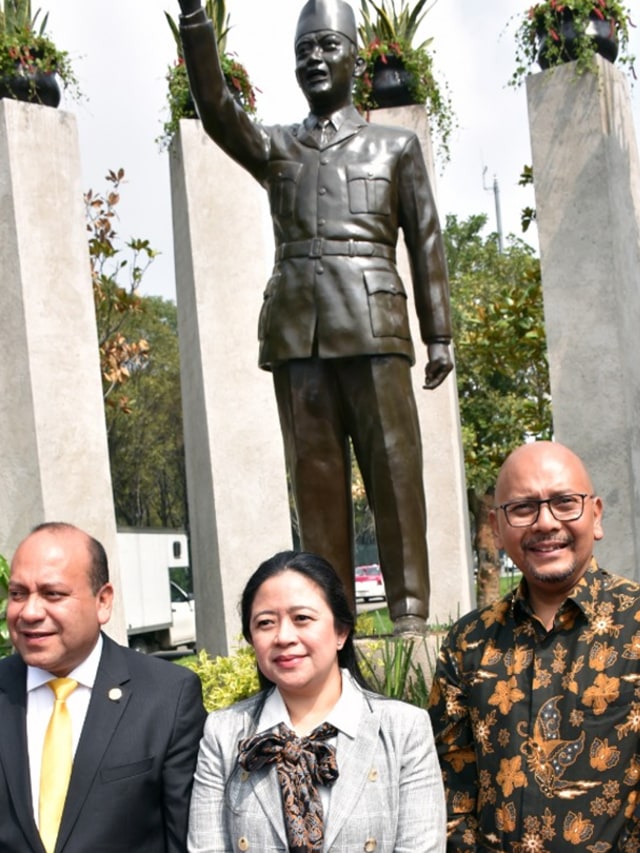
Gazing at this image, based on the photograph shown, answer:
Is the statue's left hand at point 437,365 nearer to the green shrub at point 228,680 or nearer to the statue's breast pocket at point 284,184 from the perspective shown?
the statue's breast pocket at point 284,184

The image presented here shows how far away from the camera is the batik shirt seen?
272 cm

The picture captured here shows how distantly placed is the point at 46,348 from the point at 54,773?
6.97 metres

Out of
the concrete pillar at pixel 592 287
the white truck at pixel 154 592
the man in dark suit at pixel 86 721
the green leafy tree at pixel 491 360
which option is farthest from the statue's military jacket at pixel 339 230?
the white truck at pixel 154 592

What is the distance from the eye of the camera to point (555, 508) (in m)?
2.93

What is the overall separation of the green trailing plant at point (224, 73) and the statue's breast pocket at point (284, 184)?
17.7 ft

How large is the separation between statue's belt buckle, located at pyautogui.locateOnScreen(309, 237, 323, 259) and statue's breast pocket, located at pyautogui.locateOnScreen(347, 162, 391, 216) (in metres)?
0.18

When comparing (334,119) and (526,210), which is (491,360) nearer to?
(526,210)

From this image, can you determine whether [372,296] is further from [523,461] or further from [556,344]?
[556,344]

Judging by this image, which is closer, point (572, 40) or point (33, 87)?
point (572, 40)

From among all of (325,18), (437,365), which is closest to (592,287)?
(437,365)

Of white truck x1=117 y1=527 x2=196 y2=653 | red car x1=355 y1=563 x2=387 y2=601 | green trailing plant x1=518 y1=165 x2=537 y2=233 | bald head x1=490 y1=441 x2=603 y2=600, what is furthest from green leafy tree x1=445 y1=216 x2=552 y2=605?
bald head x1=490 y1=441 x2=603 y2=600

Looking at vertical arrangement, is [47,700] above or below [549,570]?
below

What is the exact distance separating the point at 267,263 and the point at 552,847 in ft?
28.6

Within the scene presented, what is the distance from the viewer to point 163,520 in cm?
3728
